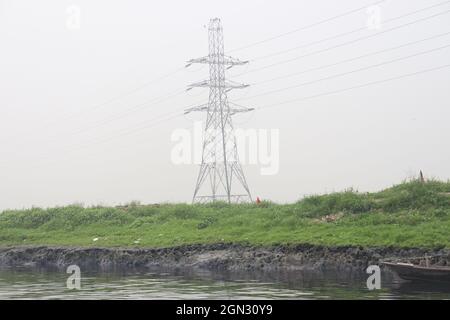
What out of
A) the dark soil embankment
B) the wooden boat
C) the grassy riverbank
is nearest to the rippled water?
the wooden boat

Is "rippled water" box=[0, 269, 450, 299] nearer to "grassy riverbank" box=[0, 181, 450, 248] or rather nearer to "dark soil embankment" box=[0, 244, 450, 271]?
"dark soil embankment" box=[0, 244, 450, 271]

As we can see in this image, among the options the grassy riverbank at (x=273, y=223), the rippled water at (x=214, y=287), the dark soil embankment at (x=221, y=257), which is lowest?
the rippled water at (x=214, y=287)

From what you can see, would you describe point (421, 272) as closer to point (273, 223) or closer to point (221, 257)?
point (221, 257)

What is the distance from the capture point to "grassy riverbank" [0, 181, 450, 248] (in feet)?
97.4

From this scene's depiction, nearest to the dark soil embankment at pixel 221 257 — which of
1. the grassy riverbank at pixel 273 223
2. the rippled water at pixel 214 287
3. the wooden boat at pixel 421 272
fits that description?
the grassy riverbank at pixel 273 223

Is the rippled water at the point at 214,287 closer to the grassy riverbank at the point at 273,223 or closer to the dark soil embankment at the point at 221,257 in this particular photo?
the dark soil embankment at the point at 221,257

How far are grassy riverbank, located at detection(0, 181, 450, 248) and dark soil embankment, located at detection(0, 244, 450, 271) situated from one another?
602 millimetres

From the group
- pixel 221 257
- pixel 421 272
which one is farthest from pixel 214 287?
pixel 421 272

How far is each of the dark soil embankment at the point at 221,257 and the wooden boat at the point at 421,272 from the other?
3087mm

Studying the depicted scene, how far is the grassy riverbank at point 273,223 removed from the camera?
2969cm

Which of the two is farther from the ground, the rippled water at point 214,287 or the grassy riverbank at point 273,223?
the grassy riverbank at point 273,223

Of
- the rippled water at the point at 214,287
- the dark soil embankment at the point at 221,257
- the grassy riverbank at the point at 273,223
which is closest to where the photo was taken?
the rippled water at the point at 214,287
